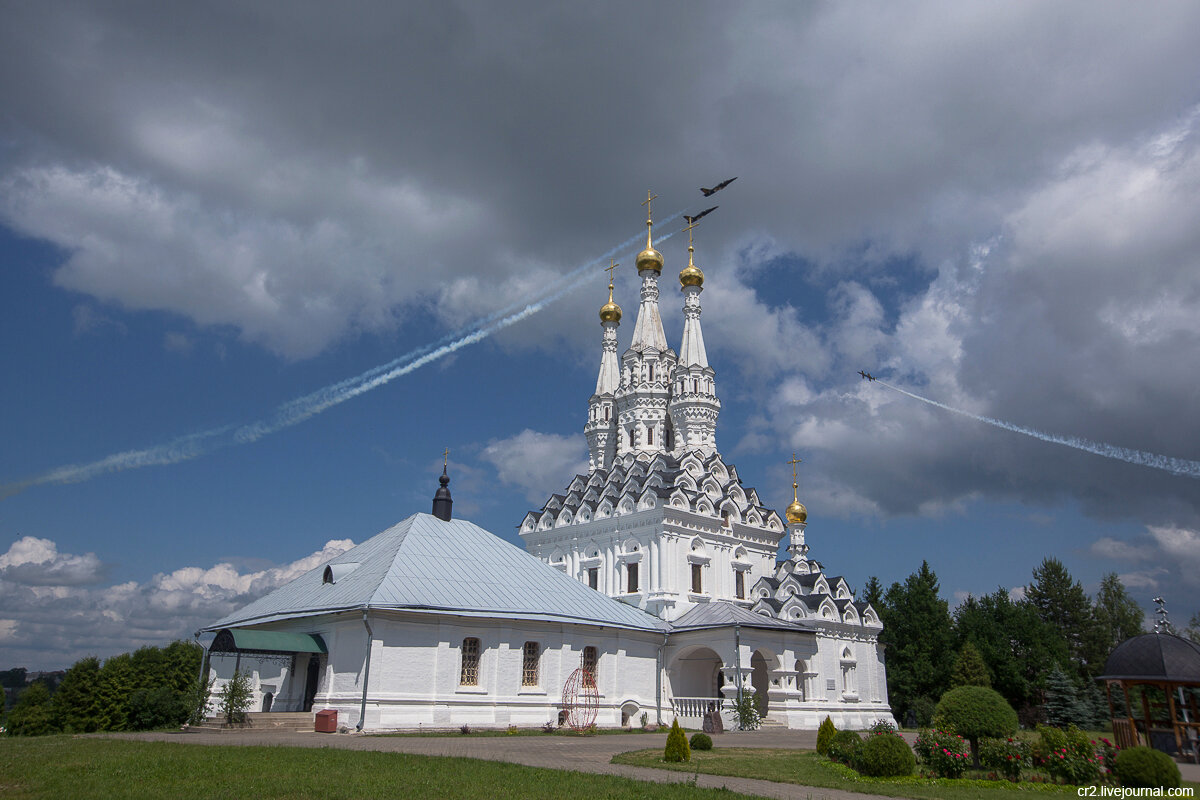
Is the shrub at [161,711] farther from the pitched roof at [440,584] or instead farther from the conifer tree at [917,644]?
the conifer tree at [917,644]

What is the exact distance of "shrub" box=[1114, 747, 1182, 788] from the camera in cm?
1132

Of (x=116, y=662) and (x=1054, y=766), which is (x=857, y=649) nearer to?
(x=1054, y=766)

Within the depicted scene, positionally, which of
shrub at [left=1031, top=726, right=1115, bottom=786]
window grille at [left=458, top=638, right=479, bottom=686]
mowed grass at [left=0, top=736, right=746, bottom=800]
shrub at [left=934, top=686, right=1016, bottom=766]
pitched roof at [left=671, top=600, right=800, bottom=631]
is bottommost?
mowed grass at [left=0, top=736, right=746, bottom=800]

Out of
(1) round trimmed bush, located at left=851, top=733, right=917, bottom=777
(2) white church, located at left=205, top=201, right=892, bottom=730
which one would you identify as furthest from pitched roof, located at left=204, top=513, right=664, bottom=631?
(1) round trimmed bush, located at left=851, top=733, right=917, bottom=777

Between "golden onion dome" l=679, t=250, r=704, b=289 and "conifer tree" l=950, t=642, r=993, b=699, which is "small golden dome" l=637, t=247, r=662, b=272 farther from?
"conifer tree" l=950, t=642, r=993, b=699

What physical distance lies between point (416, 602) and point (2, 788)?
1396 cm

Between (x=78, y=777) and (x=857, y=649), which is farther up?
(x=857, y=649)

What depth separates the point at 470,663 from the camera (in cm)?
2516

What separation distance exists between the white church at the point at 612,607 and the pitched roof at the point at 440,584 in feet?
0.29

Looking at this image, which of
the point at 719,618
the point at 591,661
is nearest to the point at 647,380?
the point at 719,618

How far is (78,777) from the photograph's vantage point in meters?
11.2

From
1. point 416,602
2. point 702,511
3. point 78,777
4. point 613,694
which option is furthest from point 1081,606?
point 78,777

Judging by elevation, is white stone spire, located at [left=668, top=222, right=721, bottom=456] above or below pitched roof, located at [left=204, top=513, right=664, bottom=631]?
above

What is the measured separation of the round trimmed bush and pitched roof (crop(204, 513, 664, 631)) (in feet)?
44.7
